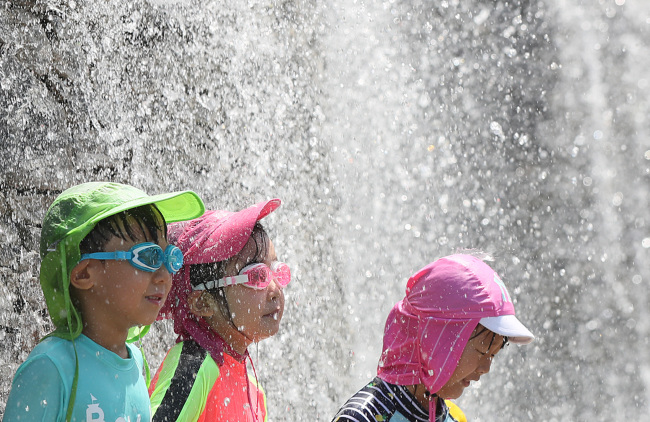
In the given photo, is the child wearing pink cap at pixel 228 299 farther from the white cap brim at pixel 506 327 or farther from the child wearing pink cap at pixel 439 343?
the white cap brim at pixel 506 327

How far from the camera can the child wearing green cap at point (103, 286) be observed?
1.53 meters

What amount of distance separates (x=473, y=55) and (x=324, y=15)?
1870mm

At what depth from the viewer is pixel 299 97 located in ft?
13.5

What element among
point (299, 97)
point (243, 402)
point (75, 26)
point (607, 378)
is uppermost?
point (75, 26)

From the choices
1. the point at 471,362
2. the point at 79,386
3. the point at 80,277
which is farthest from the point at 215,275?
the point at 471,362

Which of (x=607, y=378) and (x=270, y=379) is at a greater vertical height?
(x=270, y=379)

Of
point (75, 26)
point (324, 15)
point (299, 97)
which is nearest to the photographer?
point (75, 26)

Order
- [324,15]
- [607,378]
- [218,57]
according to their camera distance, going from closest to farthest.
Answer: [218,57] → [324,15] → [607,378]

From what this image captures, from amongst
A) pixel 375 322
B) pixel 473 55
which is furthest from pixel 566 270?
pixel 375 322

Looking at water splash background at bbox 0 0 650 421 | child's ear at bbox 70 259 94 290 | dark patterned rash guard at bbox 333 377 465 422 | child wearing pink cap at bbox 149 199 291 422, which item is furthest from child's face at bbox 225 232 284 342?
water splash background at bbox 0 0 650 421

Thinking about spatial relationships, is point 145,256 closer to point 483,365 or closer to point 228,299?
point 228,299

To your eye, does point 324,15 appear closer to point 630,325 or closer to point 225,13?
point 225,13

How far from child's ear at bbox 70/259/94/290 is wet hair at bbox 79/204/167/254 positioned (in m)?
0.03

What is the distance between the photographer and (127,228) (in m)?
1.63
